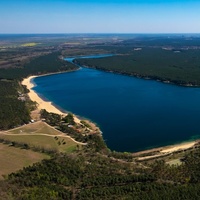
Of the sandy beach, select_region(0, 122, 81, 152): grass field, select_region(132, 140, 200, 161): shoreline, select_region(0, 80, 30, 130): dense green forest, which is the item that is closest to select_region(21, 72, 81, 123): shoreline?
the sandy beach

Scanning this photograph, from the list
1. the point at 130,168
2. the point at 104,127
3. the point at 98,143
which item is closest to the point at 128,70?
the point at 104,127

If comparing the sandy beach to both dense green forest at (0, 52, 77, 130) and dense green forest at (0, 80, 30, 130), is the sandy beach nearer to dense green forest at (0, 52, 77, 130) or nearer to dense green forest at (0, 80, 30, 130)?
dense green forest at (0, 52, 77, 130)

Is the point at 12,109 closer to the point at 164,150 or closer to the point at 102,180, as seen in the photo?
the point at 164,150

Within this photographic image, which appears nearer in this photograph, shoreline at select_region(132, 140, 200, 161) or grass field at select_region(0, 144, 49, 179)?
grass field at select_region(0, 144, 49, 179)

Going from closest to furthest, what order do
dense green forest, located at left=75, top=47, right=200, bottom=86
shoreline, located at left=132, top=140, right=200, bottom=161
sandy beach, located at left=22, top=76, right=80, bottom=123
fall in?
shoreline, located at left=132, top=140, right=200, bottom=161 < sandy beach, located at left=22, top=76, right=80, bottom=123 < dense green forest, located at left=75, top=47, right=200, bottom=86

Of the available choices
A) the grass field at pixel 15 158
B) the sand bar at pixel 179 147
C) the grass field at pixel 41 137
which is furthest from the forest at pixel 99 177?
the sand bar at pixel 179 147

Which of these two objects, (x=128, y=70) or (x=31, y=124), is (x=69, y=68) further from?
(x=31, y=124)
